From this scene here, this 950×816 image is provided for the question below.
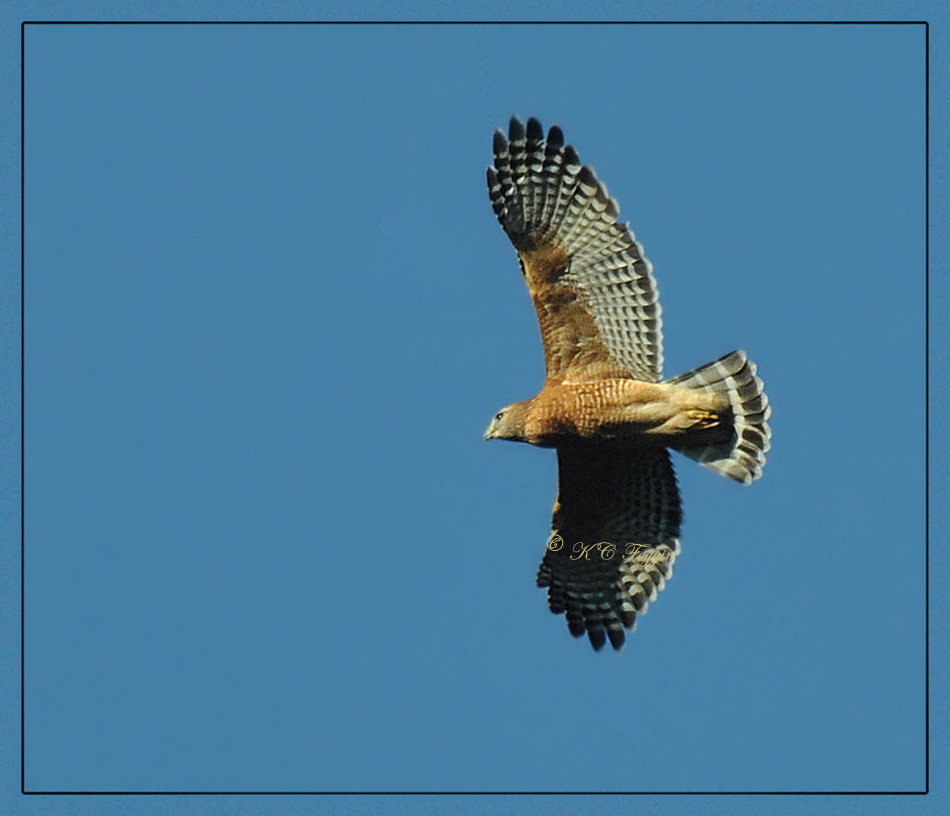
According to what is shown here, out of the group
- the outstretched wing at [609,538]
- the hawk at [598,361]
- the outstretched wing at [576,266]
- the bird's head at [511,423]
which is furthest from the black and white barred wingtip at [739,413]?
the bird's head at [511,423]

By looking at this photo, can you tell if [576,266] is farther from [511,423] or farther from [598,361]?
[511,423]

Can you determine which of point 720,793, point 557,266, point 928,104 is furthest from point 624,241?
point 720,793

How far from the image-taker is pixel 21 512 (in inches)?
574

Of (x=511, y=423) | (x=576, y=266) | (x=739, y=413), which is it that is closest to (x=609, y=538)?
(x=511, y=423)

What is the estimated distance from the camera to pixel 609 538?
1540cm

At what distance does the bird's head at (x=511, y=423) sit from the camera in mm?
14344

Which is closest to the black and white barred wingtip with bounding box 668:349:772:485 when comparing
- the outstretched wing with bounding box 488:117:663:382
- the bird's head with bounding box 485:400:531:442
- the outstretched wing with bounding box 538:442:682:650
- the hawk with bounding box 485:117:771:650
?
the hawk with bounding box 485:117:771:650

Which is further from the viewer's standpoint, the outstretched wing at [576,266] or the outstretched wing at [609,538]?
the outstretched wing at [609,538]

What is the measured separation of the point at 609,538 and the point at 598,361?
1.61m

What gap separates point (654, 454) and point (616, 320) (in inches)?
46.1

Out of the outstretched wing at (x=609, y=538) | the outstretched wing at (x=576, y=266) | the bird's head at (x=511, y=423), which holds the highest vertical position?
the outstretched wing at (x=576, y=266)

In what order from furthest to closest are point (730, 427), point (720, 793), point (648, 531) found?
point (648, 531)
point (730, 427)
point (720, 793)

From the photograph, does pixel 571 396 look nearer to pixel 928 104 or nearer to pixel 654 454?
pixel 654 454

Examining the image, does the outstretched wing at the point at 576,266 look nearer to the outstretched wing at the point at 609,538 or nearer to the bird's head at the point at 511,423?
the bird's head at the point at 511,423
